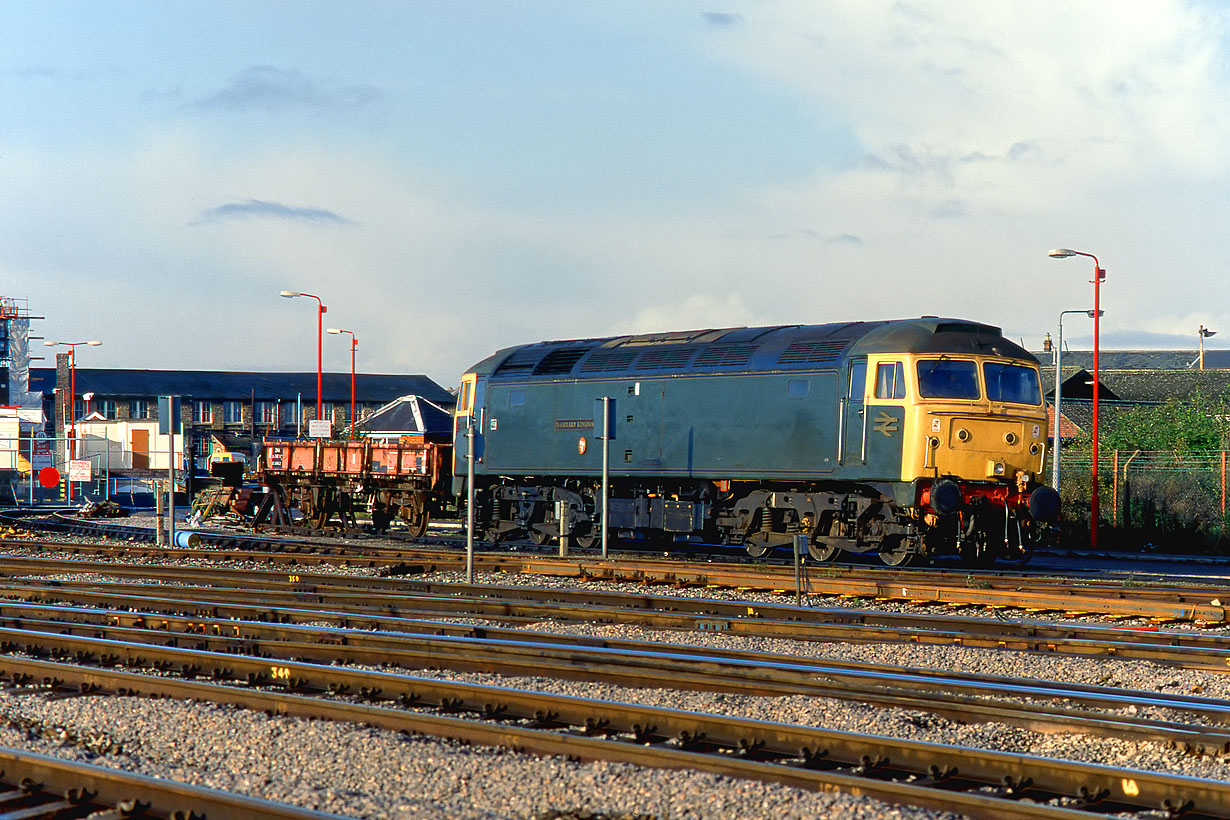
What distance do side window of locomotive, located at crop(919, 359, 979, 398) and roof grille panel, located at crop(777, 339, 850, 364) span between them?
1498 millimetres

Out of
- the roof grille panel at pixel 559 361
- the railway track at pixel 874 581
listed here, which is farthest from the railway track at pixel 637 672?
the roof grille panel at pixel 559 361

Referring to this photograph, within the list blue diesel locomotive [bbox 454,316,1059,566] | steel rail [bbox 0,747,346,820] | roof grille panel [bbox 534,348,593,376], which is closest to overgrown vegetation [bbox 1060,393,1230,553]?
blue diesel locomotive [bbox 454,316,1059,566]

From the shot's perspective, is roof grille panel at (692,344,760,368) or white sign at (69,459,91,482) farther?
white sign at (69,459,91,482)

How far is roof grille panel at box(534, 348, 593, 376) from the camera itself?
79.8 feet

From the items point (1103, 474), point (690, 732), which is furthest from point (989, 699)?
point (1103, 474)

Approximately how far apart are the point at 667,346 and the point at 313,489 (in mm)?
12374

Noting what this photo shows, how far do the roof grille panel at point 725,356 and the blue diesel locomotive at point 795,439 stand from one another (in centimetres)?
2

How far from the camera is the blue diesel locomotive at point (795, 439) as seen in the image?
19.4m

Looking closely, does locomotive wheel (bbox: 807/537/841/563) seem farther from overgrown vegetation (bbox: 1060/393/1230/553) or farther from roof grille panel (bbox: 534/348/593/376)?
overgrown vegetation (bbox: 1060/393/1230/553)

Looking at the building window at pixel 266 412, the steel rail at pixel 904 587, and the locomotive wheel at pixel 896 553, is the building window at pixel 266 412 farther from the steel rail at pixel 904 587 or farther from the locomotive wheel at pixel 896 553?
the locomotive wheel at pixel 896 553

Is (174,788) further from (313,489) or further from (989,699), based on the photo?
(313,489)

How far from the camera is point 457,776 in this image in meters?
7.50


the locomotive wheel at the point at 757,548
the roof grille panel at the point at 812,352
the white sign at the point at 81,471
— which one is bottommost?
the locomotive wheel at the point at 757,548

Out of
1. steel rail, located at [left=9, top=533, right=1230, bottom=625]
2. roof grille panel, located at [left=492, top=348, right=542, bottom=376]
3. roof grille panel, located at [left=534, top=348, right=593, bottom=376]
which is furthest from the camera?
roof grille panel, located at [left=492, top=348, right=542, bottom=376]
